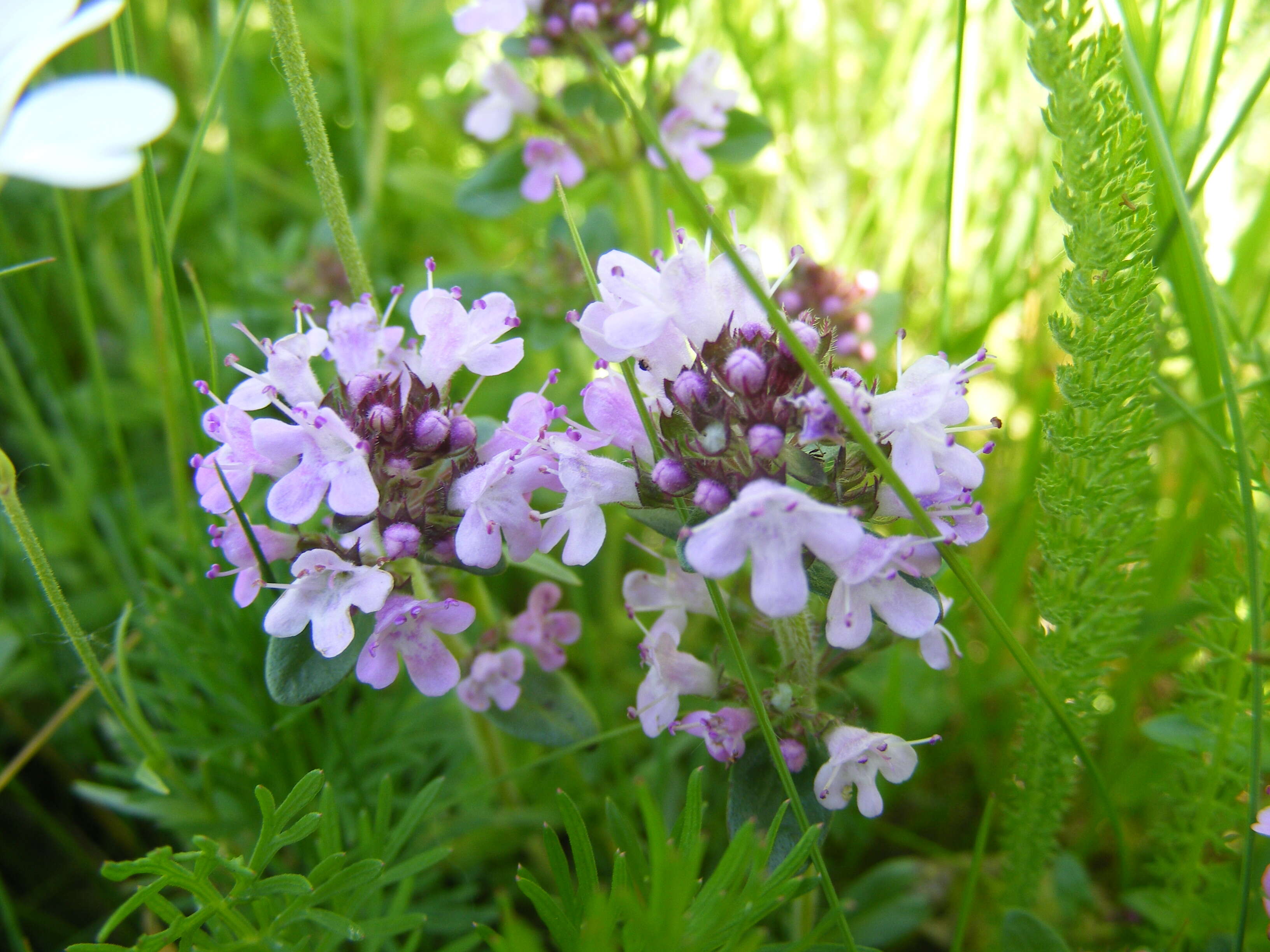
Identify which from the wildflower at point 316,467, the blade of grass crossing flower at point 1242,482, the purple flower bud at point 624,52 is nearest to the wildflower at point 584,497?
the wildflower at point 316,467

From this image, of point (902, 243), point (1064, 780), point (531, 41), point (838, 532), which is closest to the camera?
point (838, 532)

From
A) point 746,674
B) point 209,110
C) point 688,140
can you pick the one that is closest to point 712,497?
point 746,674

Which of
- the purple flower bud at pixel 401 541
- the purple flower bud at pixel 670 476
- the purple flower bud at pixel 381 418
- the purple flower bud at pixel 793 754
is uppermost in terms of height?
the purple flower bud at pixel 381 418

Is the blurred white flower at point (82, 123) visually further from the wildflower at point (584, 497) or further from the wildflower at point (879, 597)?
the wildflower at point (879, 597)

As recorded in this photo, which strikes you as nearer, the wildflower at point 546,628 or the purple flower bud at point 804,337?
the purple flower bud at point 804,337

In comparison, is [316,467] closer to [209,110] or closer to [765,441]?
[765,441]

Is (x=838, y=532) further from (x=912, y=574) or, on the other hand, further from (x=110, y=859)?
(x=110, y=859)

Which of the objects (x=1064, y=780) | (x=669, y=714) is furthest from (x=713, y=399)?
(x=1064, y=780)
